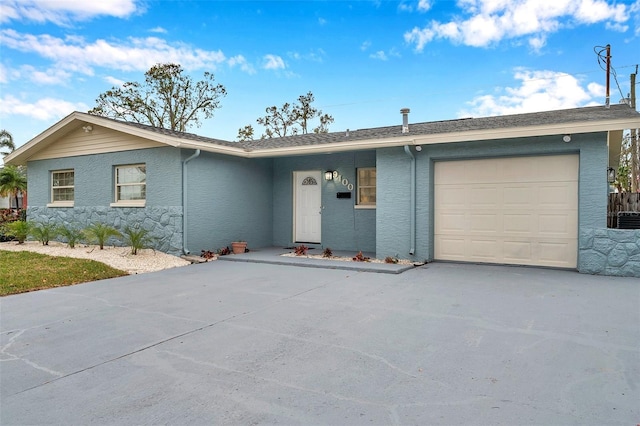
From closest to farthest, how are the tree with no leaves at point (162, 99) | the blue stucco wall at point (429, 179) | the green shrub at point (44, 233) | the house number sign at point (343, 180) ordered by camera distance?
1. the blue stucco wall at point (429, 179)
2. the house number sign at point (343, 180)
3. the green shrub at point (44, 233)
4. the tree with no leaves at point (162, 99)

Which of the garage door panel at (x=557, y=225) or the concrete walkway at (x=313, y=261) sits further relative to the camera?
the concrete walkway at (x=313, y=261)

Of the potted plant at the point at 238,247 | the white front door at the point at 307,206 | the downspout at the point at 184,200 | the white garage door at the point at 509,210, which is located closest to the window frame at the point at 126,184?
the downspout at the point at 184,200

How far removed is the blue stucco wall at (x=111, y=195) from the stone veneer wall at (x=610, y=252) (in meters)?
8.57

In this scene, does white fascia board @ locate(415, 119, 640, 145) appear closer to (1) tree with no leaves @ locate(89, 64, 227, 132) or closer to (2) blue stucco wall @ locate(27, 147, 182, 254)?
(2) blue stucco wall @ locate(27, 147, 182, 254)

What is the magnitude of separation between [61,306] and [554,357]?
5.90 meters

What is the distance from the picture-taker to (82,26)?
12.7 metres

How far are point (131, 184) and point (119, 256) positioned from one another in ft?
7.73

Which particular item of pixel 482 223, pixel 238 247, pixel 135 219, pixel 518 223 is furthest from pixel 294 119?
pixel 518 223

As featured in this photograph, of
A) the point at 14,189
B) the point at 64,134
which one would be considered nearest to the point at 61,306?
the point at 64,134

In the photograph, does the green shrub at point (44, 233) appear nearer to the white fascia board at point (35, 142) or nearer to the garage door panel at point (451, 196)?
the white fascia board at point (35, 142)

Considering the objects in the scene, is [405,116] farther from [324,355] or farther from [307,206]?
[324,355]

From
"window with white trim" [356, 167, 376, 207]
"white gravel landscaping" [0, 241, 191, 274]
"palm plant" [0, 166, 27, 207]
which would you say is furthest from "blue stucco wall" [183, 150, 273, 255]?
"palm plant" [0, 166, 27, 207]

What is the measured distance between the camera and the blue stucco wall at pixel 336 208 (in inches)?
412

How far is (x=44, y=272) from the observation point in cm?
732
